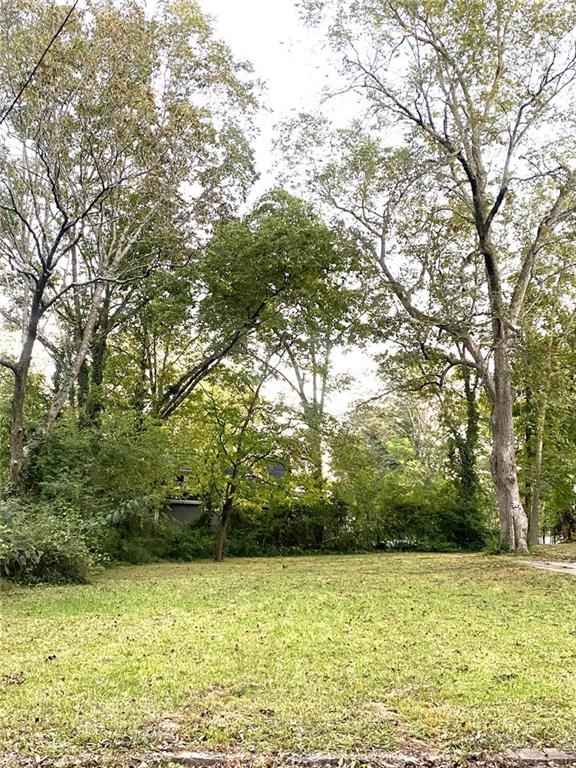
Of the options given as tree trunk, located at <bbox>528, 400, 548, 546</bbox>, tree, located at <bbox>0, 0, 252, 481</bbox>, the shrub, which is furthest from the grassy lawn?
tree trunk, located at <bbox>528, 400, 548, 546</bbox>

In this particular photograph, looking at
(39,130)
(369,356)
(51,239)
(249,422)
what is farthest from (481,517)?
(39,130)

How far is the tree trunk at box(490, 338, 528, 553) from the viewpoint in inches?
507

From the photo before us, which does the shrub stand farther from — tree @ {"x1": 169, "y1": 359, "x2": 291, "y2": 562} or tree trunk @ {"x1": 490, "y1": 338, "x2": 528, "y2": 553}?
tree trunk @ {"x1": 490, "y1": 338, "x2": 528, "y2": 553}

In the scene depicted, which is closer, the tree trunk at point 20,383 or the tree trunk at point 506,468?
the tree trunk at point 20,383

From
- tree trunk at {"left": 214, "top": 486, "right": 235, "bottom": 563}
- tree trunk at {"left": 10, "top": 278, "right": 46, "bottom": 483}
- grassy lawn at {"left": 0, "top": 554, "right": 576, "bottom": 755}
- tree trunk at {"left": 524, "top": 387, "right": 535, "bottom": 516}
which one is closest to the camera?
grassy lawn at {"left": 0, "top": 554, "right": 576, "bottom": 755}

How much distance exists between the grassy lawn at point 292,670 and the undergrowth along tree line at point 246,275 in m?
3.34

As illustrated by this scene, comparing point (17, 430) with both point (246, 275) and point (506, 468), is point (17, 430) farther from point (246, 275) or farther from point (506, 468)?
point (506, 468)

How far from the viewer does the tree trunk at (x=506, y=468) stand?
42.3 ft

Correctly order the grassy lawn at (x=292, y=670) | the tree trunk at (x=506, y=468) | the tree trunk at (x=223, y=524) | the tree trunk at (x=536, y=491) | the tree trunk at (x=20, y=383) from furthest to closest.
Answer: the tree trunk at (x=536, y=491)
the tree trunk at (x=223, y=524)
the tree trunk at (x=506, y=468)
the tree trunk at (x=20, y=383)
the grassy lawn at (x=292, y=670)

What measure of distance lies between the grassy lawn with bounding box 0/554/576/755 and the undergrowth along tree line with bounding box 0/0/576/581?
3345 millimetres

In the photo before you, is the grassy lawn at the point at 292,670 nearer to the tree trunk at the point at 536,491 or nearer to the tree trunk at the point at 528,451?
the tree trunk at the point at 536,491

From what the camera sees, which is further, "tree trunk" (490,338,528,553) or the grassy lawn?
"tree trunk" (490,338,528,553)

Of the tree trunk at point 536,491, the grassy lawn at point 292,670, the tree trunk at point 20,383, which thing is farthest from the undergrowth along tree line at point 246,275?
the grassy lawn at point 292,670

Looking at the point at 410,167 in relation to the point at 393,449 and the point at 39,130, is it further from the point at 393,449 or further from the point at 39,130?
the point at 393,449
